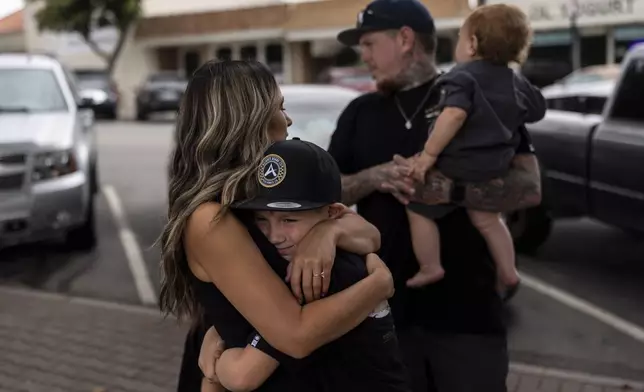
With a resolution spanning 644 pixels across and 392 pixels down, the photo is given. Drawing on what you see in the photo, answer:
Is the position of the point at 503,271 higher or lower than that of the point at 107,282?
higher

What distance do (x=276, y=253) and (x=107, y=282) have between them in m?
5.46

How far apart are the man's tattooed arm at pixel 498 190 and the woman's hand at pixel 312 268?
1.10m

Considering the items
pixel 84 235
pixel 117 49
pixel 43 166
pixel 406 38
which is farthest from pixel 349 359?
pixel 117 49

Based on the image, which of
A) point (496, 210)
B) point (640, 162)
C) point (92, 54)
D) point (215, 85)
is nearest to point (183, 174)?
point (215, 85)

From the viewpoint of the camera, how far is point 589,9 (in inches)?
1061

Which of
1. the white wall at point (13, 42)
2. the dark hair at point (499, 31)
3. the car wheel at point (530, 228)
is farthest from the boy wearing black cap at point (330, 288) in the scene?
the white wall at point (13, 42)

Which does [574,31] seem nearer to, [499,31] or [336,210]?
[499,31]

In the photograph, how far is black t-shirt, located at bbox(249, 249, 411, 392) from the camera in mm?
1910

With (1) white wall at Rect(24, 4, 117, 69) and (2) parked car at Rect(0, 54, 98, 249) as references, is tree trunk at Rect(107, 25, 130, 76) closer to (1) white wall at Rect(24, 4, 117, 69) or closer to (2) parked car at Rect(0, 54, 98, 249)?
(1) white wall at Rect(24, 4, 117, 69)

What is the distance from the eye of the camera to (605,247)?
26.2 ft

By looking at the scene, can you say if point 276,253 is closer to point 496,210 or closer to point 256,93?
point 256,93

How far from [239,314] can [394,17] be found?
4.55 feet

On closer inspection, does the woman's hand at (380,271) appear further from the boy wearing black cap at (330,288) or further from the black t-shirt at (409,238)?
the black t-shirt at (409,238)

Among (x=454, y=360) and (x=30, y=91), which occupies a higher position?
(x=30, y=91)
